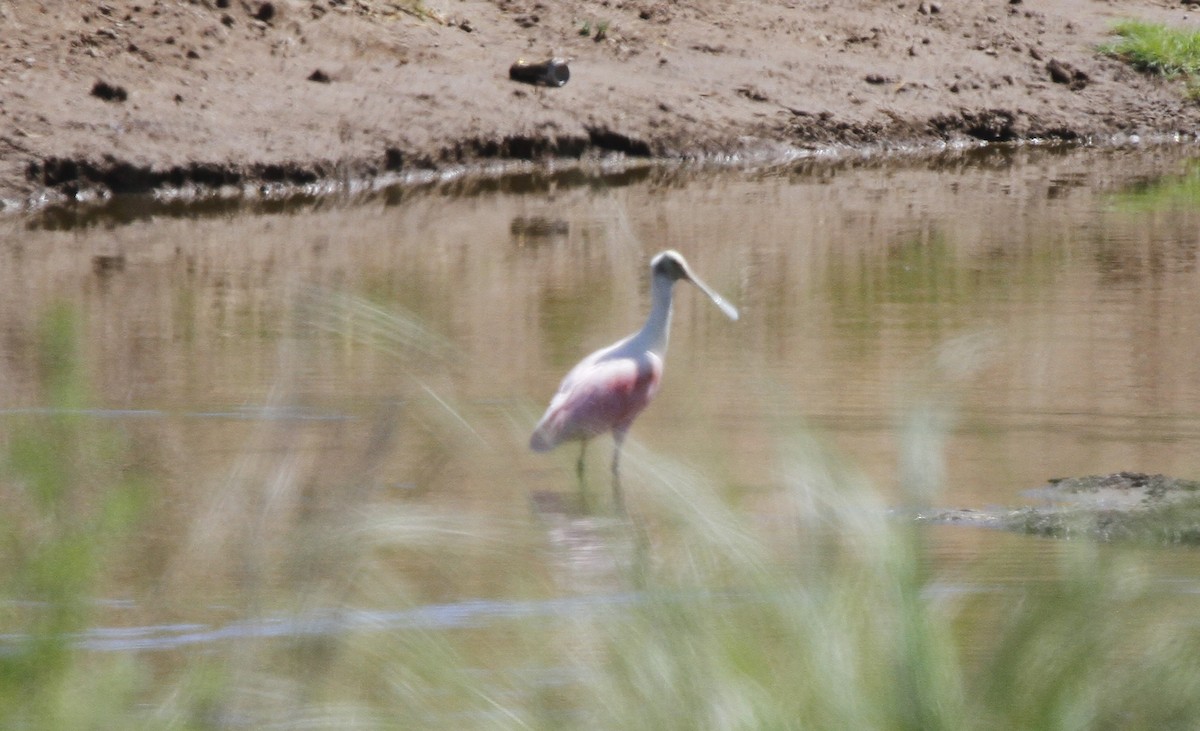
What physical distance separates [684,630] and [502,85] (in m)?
11.6

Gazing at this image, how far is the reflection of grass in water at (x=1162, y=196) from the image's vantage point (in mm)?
11820

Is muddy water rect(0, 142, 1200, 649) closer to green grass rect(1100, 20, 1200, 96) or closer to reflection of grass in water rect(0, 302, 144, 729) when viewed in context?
reflection of grass in water rect(0, 302, 144, 729)

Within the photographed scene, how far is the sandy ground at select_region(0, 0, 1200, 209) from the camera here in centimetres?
1188

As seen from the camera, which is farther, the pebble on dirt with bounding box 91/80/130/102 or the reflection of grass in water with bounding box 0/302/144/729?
the pebble on dirt with bounding box 91/80/130/102

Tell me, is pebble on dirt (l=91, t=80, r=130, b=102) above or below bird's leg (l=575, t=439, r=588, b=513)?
above

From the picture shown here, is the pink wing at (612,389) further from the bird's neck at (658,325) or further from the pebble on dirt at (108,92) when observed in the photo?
the pebble on dirt at (108,92)

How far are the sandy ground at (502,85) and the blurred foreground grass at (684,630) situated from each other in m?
9.08

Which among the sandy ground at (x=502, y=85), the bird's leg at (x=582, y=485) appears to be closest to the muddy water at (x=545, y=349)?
the bird's leg at (x=582, y=485)

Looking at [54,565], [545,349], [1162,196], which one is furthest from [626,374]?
[1162,196]

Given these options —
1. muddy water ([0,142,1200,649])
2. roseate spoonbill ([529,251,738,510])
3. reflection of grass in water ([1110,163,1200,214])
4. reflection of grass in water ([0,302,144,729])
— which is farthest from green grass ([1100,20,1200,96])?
reflection of grass in water ([0,302,144,729])

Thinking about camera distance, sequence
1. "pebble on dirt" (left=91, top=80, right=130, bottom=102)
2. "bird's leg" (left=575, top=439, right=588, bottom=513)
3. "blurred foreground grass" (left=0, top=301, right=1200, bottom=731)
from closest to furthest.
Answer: "blurred foreground grass" (left=0, top=301, right=1200, bottom=731), "bird's leg" (left=575, top=439, right=588, bottom=513), "pebble on dirt" (left=91, top=80, right=130, bottom=102)

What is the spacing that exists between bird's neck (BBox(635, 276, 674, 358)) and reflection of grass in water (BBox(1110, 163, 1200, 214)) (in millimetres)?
5929

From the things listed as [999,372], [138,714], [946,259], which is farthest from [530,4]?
[138,714]

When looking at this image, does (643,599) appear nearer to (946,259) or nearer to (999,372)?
(999,372)
